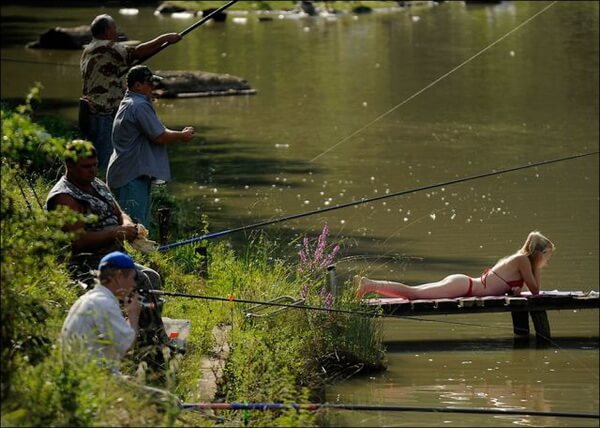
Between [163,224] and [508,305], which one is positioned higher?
[163,224]

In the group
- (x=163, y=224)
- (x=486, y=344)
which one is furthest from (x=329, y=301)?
(x=163, y=224)

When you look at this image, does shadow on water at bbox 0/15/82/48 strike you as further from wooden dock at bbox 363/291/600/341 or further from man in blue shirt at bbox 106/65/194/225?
wooden dock at bbox 363/291/600/341

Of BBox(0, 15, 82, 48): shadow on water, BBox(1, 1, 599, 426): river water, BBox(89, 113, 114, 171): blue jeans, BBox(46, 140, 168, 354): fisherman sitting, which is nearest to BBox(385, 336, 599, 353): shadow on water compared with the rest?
BBox(1, 1, 599, 426): river water

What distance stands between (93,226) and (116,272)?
1.59 metres

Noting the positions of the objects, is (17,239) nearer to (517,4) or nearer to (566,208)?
(566,208)

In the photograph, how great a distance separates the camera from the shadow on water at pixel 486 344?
10.7 m

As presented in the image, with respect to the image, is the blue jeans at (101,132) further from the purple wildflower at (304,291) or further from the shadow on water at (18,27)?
the shadow on water at (18,27)

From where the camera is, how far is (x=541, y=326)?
35.9 feet

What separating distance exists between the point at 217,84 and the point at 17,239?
19.8 metres

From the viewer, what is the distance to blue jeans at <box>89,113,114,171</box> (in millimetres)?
11805

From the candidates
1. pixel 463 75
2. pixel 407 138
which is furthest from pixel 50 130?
pixel 463 75

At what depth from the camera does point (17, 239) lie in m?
6.88

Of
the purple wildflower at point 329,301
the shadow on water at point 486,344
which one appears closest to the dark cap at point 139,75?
the purple wildflower at point 329,301

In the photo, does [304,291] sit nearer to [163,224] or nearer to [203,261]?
[203,261]
